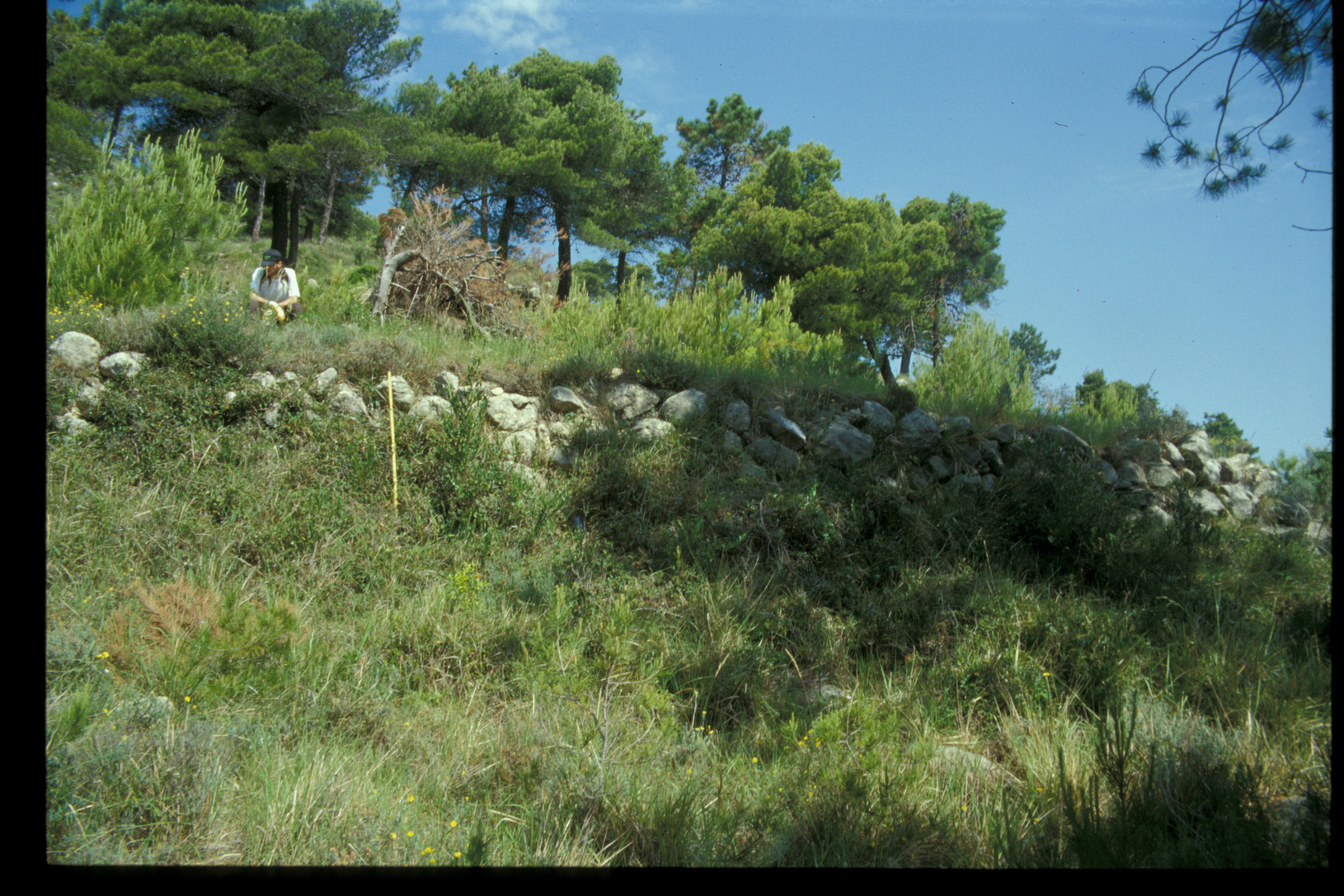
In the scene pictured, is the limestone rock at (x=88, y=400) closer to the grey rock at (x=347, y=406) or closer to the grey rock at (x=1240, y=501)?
the grey rock at (x=347, y=406)

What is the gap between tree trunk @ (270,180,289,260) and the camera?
1417 centimetres

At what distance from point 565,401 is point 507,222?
20.2ft

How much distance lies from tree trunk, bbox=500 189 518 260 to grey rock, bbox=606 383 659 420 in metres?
5.27

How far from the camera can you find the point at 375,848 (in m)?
1.95

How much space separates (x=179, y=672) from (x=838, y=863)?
2.81 meters

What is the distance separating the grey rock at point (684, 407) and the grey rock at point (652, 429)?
0.10 meters

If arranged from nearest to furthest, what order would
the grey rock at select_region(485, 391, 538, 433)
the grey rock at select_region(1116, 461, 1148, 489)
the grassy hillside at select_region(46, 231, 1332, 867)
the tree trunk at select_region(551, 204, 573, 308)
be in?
the grassy hillside at select_region(46, 231, 1332, 867)
the grey rock at select_region(485, 391, 538, 433)
the grey rock at select_region(1116, 461, 1148, 489)
the tree trunk at select_region(551, 204, 573, 308)

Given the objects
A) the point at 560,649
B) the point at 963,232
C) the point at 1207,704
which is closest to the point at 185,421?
the point at 560,649

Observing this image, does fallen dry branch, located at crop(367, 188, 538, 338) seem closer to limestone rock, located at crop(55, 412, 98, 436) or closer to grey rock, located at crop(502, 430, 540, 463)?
grey rock, located at crop(502, 430, 540, 463)

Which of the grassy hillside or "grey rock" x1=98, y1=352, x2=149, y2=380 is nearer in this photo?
the grassy hillside

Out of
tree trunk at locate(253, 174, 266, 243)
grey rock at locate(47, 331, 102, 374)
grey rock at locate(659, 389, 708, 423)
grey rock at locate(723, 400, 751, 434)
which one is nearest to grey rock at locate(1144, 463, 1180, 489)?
grey rock at locate(723, 400, 751, 434)

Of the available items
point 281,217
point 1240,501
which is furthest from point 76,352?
point 281,217

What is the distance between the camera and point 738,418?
559cm

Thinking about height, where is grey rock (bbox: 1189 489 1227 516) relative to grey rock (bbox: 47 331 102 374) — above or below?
below
